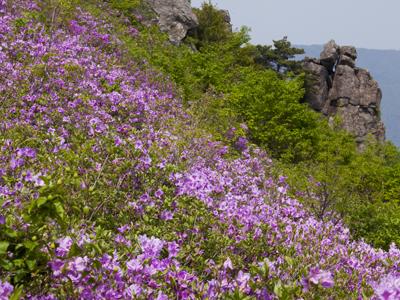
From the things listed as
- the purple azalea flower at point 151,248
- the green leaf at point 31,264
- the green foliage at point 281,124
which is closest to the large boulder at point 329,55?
the green foliage at point 281,124

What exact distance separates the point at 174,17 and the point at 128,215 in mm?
26933

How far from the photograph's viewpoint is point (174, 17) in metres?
30.2

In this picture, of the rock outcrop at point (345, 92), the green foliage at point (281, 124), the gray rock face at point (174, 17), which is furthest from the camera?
the rock outcrop at point (345, 92)

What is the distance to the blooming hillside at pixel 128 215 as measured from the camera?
9.12 ft

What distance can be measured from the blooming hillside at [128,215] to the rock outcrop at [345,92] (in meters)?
34.2

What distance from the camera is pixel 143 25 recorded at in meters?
26.0

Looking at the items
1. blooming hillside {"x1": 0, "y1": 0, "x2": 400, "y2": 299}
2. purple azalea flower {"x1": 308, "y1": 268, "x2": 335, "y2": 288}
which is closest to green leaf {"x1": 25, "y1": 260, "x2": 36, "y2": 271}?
blooming hillside {"x1": 0, "y1": 0, "x2": 400, "y2": 299}

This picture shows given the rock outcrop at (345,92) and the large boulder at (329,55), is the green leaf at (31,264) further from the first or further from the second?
the large boulder at (329,55)

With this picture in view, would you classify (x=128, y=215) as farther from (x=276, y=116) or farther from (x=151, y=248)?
(x=276, y=116)

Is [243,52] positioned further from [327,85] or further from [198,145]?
[198,145]

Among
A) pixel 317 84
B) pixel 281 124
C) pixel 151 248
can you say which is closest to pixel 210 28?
pixel 317 84

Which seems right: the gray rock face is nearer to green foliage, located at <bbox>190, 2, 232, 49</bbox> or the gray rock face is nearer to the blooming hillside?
green foliage, located at <bbox>190, 2, 232, 49</bbox>

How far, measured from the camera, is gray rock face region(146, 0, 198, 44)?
29312mm

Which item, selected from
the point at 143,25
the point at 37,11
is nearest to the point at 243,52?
the point at 143,25
